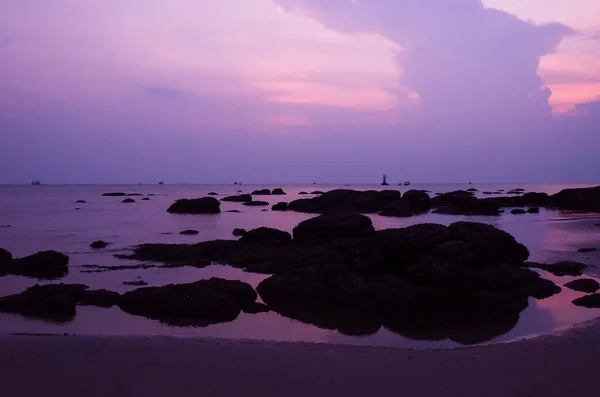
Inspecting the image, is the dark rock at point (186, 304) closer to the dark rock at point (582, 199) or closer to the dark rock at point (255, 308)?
the dark rock at point (255, 308)

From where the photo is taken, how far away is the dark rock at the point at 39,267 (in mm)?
19369

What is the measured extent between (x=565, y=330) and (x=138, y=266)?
16.2 m

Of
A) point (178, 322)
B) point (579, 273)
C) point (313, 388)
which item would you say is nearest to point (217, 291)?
point (178, 322)

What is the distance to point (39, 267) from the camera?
1962 cm

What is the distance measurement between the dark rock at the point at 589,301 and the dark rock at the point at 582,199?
178ft

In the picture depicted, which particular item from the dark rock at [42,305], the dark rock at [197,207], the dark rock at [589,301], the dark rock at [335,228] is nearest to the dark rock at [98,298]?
the dark rock at [42,305]

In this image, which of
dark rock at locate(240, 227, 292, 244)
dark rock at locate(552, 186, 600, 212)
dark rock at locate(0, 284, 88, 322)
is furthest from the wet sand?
dark rock at locate(552, 186, 600, 212)

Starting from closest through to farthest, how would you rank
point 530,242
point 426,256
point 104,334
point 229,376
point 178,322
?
point 229,376, point 104,334, point 178,322, point 426,256, point 530,242

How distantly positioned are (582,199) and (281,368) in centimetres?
6687

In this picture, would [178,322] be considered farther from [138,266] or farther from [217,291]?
[138,266]

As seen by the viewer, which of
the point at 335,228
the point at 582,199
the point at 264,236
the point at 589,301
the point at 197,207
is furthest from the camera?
the point at 582,199

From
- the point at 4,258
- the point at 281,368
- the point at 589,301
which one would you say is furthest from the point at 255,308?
the point at 4,258

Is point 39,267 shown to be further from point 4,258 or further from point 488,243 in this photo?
point 488,243

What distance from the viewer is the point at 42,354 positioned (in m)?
8.91
